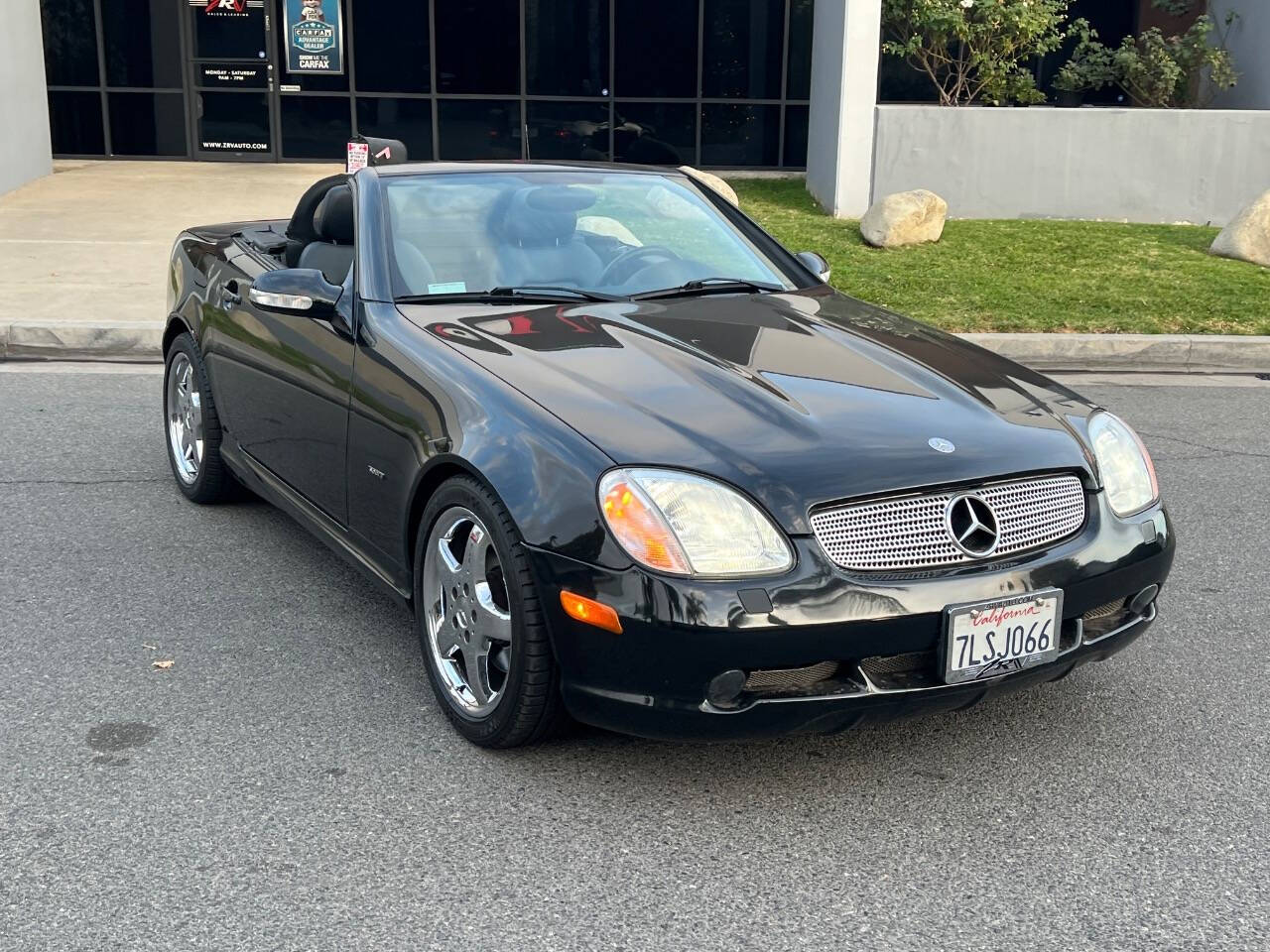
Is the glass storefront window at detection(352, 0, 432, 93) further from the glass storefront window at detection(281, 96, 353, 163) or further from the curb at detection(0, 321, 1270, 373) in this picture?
the curb at detection(0, 321, 1270, 373)

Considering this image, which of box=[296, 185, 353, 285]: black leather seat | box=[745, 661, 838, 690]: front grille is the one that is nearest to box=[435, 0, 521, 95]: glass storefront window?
box=[296, 185, 353, 285]: black leather seat

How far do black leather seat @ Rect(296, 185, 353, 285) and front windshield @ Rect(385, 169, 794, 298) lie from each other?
192 mm

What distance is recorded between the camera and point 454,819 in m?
3.26

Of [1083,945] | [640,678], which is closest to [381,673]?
[640,678]

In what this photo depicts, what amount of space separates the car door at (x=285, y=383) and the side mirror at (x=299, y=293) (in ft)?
0.14

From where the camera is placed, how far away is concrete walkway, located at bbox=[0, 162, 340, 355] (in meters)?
9.73

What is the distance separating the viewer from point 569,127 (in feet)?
63.4

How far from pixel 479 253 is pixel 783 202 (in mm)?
11310

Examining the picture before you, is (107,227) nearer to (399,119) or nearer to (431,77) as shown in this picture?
(399,119)

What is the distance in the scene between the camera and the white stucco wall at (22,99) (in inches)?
607

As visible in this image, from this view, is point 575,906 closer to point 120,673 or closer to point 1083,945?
point 1083,945

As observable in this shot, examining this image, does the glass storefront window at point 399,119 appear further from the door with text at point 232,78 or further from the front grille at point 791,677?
the front grille at point 791,677

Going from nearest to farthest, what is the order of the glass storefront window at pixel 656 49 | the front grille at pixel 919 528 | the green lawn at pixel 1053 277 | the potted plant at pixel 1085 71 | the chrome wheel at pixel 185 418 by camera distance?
the front grille at pixel 919 528, the chrome wheel at pixel 185 418, the green lawn at pixel 1053 277, the potted plant at pixel 1085 71, the glass storefront window at pixel 656 49

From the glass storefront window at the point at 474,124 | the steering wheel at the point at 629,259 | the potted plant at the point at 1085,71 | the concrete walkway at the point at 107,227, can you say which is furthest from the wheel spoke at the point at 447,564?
the glass storefront window at the point at 474,124
